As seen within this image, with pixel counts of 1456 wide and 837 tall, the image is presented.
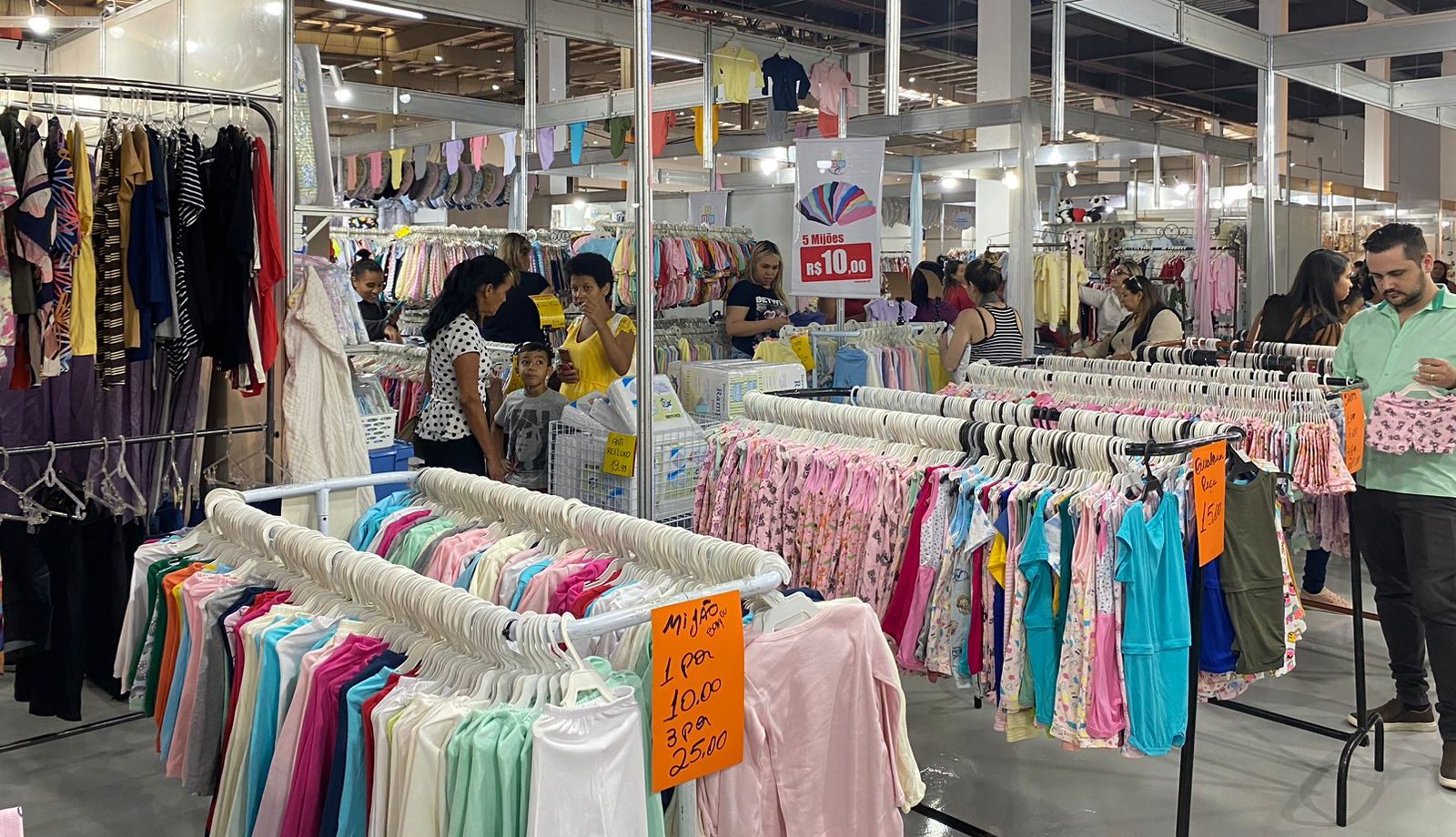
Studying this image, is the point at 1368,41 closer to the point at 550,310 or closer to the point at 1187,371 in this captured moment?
the point at 1187,371

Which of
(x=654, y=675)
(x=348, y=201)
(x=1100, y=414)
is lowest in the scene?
(x=654, y=675)

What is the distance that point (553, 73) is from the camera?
402 inches

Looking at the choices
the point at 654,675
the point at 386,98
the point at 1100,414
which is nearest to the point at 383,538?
the point at 654,675

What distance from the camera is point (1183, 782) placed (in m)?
3.21

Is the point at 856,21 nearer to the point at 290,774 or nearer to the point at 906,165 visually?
the point at 906,165

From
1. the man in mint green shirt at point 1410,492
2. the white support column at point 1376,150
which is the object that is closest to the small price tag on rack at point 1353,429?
the man in mint green shirt at point 1410,492

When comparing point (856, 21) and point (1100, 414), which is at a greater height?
point (856, 21)

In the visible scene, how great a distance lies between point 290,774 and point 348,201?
8.08 meters

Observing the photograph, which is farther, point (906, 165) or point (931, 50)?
point (931, 50)

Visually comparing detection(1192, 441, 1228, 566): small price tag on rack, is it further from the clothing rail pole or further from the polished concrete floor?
the clothing rail pole

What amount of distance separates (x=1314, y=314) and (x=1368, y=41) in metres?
3.24

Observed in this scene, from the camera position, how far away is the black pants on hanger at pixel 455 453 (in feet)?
17.3

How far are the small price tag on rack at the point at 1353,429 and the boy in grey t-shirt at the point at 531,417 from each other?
3166 mm

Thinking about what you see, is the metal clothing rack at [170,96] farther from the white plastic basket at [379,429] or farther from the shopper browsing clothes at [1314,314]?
the shopper browsing clothes at [1314,314]
